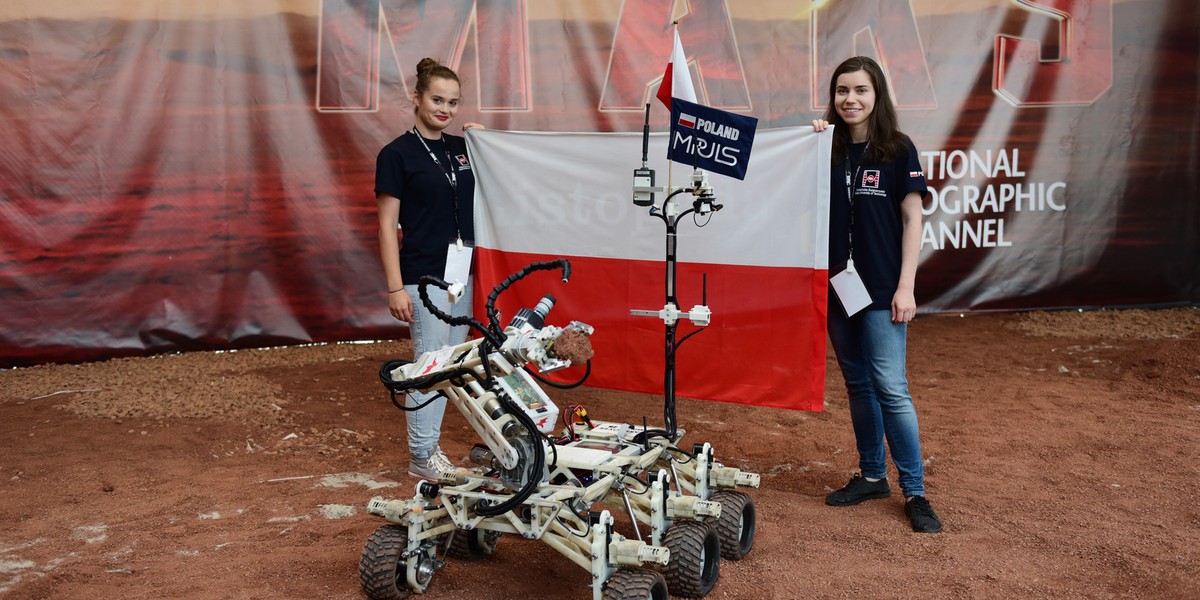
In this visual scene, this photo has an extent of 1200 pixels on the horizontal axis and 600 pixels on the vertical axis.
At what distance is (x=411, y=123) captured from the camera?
6453 millimetres

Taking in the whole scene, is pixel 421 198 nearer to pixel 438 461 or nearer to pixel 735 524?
pixel 438 461

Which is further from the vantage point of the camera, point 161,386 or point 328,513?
point 161,386

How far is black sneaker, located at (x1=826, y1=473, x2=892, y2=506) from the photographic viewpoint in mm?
3740

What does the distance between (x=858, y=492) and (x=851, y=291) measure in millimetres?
804

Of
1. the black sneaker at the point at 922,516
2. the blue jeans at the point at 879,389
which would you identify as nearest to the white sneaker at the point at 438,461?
the blue jeans at the point at 879,389

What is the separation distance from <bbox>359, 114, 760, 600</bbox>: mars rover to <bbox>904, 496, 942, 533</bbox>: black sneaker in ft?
2.29

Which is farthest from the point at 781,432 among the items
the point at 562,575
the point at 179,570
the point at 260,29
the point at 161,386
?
the point at 260,29

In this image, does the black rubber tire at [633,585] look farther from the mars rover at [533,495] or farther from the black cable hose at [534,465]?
the black cable hose at [534,465]

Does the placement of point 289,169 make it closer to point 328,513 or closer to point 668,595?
point 328,513

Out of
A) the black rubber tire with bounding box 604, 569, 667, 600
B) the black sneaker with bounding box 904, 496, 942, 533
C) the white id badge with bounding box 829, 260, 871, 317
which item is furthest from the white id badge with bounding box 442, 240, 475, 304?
the black sneaker with bounding box 904, 496, 942, 533

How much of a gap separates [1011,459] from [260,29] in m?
5.02

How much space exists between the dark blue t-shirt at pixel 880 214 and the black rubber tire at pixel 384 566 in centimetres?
183

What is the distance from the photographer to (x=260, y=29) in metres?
6.21

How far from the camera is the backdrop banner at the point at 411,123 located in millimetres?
6016
